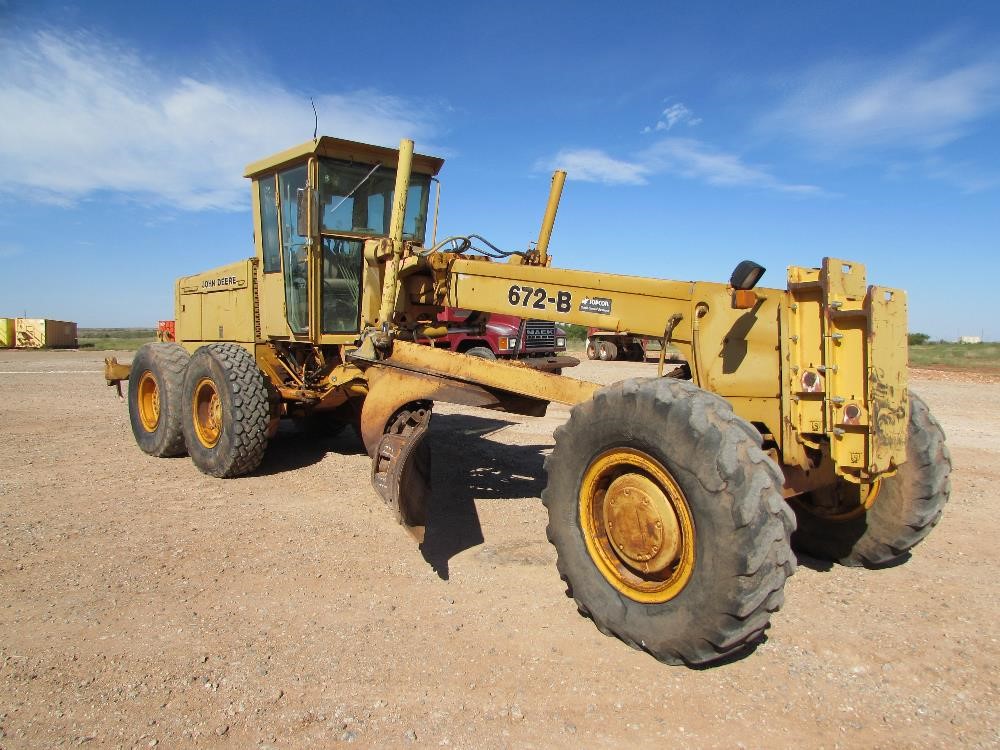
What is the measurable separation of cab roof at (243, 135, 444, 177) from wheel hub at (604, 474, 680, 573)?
14.5 feet

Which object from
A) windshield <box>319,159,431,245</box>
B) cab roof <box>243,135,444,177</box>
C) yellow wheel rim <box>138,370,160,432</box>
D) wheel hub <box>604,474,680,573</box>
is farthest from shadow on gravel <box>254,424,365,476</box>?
wheel hub <box>604,474,680,573</box>

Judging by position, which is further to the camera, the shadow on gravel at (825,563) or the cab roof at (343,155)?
the cab roof at (343,155)

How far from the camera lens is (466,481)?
6.54 m

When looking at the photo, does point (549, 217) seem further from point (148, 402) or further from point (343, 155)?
point (148, 402)

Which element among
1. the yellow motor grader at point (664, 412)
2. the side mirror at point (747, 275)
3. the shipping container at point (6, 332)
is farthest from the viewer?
the shipping container at point (6, 332)

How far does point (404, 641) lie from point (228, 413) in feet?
12.4

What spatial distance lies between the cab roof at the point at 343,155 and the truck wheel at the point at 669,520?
4029 millimetres

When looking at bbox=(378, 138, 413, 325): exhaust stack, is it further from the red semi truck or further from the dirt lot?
the red semi truck

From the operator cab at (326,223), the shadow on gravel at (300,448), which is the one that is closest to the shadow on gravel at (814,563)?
the operator cab at (326,223)

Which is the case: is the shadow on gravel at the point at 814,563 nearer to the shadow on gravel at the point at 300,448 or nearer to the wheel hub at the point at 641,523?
the wheel hub at the point at 641,523

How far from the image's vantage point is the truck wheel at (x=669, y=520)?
2.82 metres

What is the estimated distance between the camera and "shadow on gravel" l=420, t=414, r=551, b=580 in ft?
16.1

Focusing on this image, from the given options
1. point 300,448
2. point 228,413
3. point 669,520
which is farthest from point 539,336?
point 669,520

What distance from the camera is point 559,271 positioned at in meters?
4.41
